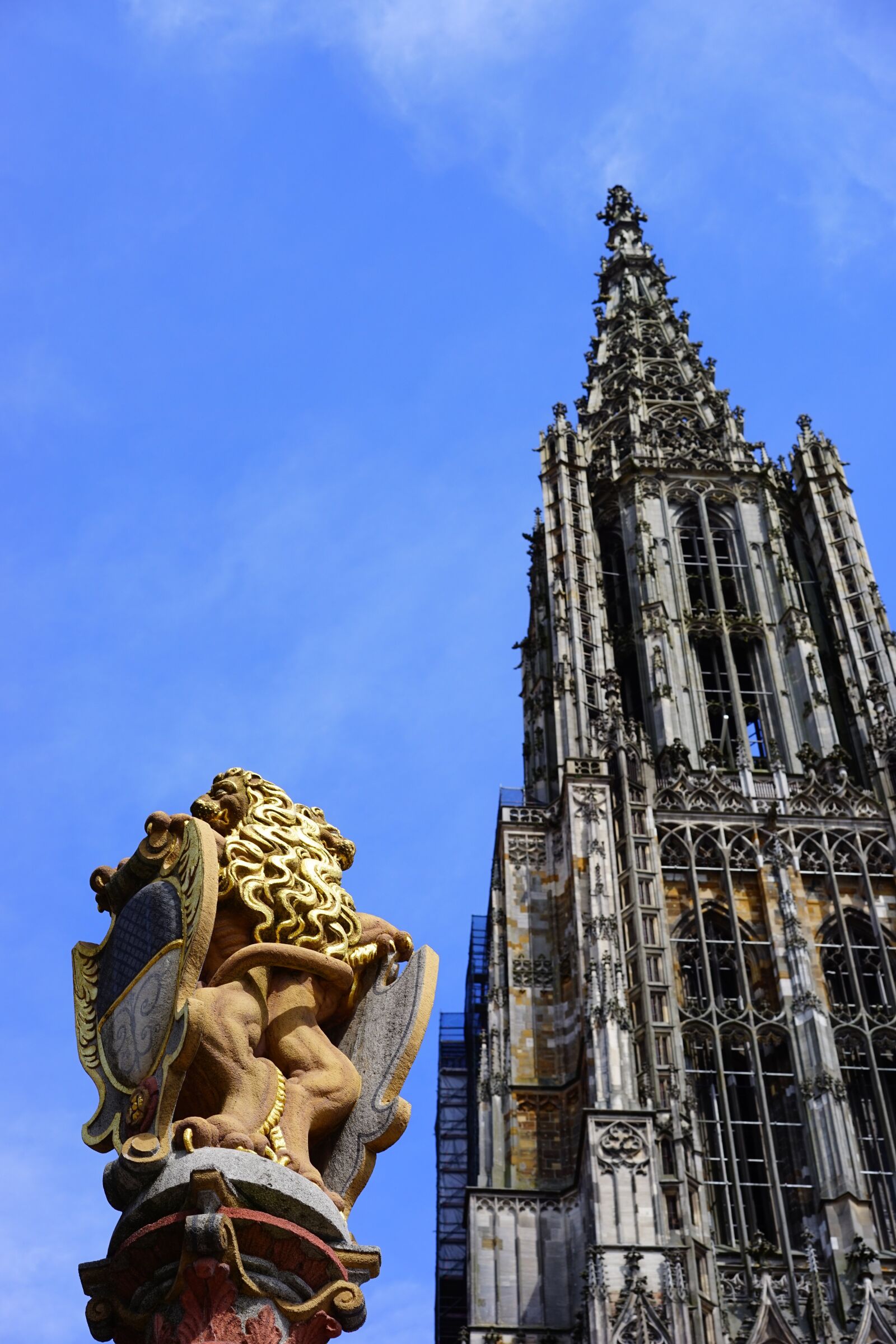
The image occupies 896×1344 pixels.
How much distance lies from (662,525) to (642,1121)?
19569 millimetres

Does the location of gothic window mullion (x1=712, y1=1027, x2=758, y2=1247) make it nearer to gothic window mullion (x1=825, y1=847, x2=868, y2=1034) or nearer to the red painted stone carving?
gothic window mullion (x1=825, y1=847, x2=868, y2=1034)

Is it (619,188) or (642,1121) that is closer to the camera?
(642,1121)

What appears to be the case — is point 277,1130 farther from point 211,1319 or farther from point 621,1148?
point 621,1148

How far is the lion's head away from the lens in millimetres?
8102

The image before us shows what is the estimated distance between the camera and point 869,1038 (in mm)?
33062

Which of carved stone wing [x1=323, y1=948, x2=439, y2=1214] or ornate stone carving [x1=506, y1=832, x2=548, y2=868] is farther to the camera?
ornate stone carving [x1=506, y1=832, x2=548, y2=868]

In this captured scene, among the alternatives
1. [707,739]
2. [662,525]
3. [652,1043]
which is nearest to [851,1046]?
[652,1043]

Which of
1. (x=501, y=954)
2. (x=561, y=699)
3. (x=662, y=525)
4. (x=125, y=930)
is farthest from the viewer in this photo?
(x=662, y=525)

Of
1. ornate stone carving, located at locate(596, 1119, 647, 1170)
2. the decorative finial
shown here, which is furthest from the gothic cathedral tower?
the decorative finial

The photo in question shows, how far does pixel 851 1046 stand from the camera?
33094mm

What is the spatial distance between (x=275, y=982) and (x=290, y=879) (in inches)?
19.3

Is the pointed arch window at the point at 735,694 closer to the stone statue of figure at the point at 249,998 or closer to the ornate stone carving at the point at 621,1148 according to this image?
the ornate stone carving at the point at 621,1148

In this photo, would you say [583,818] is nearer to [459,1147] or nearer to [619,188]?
[459,1147]

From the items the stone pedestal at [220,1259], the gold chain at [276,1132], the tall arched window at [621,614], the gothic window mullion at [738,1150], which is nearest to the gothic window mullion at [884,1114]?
the gothic window mullion at [738,1150]
